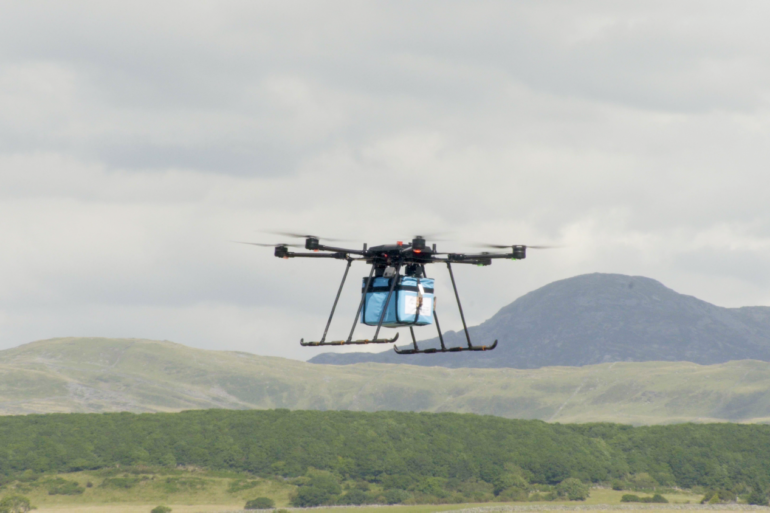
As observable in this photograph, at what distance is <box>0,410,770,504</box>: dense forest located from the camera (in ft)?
373

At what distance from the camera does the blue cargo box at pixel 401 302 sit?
31.6m

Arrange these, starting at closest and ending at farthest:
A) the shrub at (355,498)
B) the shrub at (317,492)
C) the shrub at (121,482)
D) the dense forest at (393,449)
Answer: the shrub at (317,492), the shrub at (355,498), the shrub at (121,482), the dense forest at (393,449)

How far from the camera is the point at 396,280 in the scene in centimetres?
3170

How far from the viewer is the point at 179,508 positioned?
9888 cm

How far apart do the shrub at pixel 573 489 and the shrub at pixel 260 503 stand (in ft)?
111

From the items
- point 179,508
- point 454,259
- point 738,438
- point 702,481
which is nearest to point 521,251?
point 454,259

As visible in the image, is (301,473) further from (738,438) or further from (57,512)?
(738,438)

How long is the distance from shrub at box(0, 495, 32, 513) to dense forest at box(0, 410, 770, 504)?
1386 cm

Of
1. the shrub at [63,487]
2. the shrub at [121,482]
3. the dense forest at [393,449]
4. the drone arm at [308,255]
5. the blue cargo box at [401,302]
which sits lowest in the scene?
the shrub at [63,487]

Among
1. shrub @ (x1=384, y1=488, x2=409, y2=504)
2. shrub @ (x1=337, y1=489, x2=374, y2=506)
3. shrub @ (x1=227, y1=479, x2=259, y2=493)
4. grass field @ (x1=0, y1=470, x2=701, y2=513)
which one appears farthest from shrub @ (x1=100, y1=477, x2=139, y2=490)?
shrub @ (x1=384, y1=488, x2=409, y2=504)

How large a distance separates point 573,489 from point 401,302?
85781mm

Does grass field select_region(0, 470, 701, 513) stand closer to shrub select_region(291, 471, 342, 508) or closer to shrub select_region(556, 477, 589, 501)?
shrub select_region(556, 477, 589, 501)

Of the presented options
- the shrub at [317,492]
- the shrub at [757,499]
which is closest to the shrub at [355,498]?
the shrub at [317,492]

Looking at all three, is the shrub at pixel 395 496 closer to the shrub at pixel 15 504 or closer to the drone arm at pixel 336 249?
the shrub at pixel 15 504
